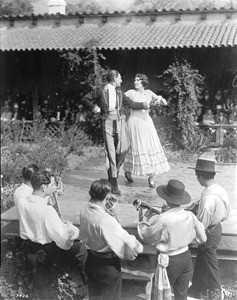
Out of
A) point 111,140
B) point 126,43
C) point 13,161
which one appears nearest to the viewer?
point 13,161

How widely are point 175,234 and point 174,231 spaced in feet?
0.07

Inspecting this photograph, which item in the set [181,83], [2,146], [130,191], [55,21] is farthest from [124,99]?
[55,21]

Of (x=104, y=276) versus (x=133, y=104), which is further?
(x=133, y=104)

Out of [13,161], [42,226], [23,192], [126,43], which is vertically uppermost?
[126,43]

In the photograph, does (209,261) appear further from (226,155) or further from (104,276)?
(226,155)

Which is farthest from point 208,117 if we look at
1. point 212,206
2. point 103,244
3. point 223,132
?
point 103,244

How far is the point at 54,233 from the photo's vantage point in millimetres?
2900

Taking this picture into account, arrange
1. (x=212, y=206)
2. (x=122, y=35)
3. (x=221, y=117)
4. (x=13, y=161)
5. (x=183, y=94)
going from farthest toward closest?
(x=122, y=35)
(x=183, y=94)
(x=221, y=117)
(x=13, y=161)
(x=212, y=206)

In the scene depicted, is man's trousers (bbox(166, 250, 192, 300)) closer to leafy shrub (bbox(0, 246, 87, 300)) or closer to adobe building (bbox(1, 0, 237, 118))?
leafy shrub (bbox(0, 246, 87, 300))

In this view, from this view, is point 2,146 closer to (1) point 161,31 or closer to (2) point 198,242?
(2) point 198,242

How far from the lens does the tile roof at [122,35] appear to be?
558cm

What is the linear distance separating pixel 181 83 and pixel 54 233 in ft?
10.6

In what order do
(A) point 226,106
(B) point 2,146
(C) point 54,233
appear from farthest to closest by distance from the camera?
(A) point 226,106 < (B) point 2,146 < (C) point 54,233

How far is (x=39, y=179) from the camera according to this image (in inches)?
115
